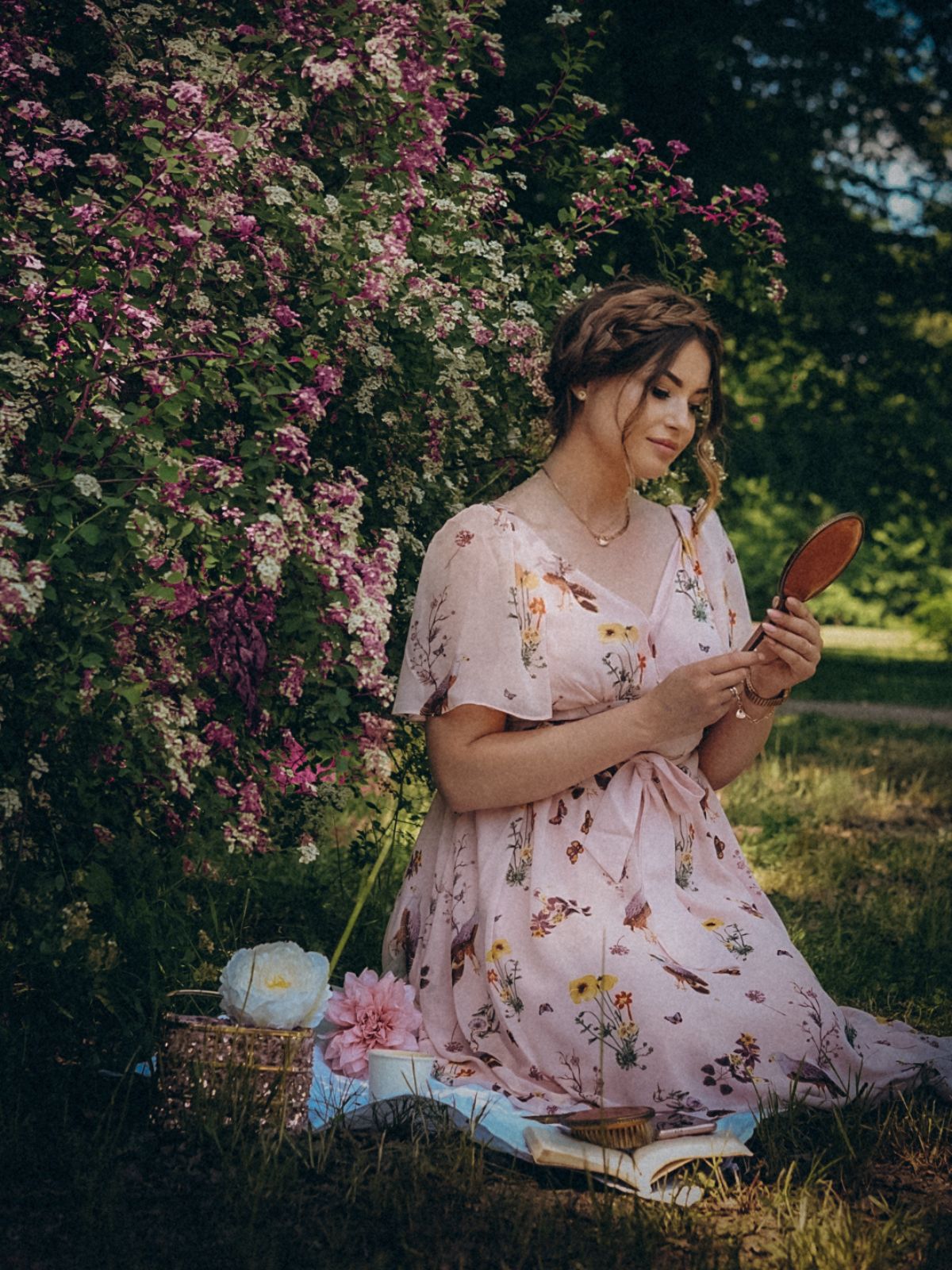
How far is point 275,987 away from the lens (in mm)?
2369

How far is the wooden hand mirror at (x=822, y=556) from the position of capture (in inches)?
101

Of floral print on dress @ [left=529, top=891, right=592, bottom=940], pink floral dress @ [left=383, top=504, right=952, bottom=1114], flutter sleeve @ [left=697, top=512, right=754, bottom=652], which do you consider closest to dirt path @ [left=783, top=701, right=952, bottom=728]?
flutter sleeve @ [left=697, top=512, right=754, bottom=652]

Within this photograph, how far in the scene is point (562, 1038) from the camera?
2492 millimetres

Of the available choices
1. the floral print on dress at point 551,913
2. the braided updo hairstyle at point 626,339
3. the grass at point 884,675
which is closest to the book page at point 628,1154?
the floral print on dress at point 551,913

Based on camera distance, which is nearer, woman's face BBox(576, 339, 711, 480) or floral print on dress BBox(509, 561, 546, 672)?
floral print on dress BBox(509, 561, 546, 672)

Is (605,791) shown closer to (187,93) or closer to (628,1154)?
(628,1154)

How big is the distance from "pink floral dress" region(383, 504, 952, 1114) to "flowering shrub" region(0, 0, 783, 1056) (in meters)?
0.21

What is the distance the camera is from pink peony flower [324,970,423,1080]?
102 inches

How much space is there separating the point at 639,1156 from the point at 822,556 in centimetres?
115

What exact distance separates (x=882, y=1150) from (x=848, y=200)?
26.3 ft

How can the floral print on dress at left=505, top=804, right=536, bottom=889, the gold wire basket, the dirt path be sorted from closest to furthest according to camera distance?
the gold wire basket, the floral print on dress at left=505, top=804, right=536, bottom=889, the dirt path

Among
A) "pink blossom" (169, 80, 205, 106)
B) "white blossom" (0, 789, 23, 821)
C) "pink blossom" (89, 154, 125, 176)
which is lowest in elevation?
"white blossom" (0, 789, 23, 821)

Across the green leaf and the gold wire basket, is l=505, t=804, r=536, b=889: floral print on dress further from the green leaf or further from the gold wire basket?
the green leaf

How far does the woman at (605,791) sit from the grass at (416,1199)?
0.51 feet
